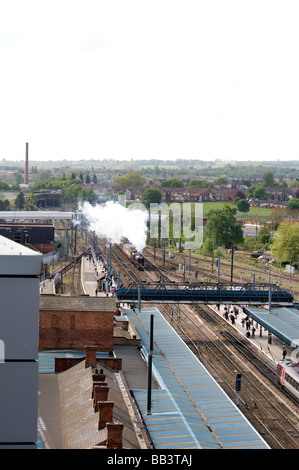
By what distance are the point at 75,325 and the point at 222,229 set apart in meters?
42.5

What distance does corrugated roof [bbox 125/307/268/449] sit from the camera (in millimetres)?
17641

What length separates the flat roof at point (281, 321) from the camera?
30856 millimetres

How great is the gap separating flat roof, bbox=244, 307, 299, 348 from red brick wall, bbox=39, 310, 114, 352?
8462 mm

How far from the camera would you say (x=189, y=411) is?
19.8 m


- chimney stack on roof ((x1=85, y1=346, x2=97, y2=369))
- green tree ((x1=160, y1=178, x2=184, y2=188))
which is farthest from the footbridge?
green tree ((x1=160, y1=178, x2=184, y2=188))

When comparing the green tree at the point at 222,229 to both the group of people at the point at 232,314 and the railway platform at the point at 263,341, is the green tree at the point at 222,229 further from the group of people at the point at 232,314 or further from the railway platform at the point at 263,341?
the railway platform at the point at 263,341

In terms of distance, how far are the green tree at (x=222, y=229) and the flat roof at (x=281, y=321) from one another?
29.9 metres

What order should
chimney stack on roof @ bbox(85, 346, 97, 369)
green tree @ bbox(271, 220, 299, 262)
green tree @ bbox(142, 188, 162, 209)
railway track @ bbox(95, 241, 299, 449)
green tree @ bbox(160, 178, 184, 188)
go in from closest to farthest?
1. chimney stack on roof @ bbox(85, 346, 97, 369)
2. railway track @ bbox(95, 241, 299, 449)
3. green tree @ bbox(271, 220, 299, 262)
4. green tree @ bbox(142, 188, 162, 209)
5. green tree @ bbox(160, 178, 184, 188)

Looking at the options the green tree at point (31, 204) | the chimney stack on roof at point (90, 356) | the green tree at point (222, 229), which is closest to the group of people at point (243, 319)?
the chimney stack on roof at point (90, 356)

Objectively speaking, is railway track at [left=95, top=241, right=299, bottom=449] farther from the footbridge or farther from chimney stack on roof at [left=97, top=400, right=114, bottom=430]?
chimney stack on roof at [left=97, top=400, right=114, bottom=430]

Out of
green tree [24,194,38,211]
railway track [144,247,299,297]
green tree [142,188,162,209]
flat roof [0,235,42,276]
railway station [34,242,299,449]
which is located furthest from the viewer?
green tree [142,188,162,209]

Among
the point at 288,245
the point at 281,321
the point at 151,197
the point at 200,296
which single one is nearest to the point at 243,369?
the point at 281,321

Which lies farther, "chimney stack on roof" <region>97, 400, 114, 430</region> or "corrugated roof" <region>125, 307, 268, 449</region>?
"corrugated roof" <region>125, 307, 268, 449</region>

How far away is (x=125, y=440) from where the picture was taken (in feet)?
50.2
